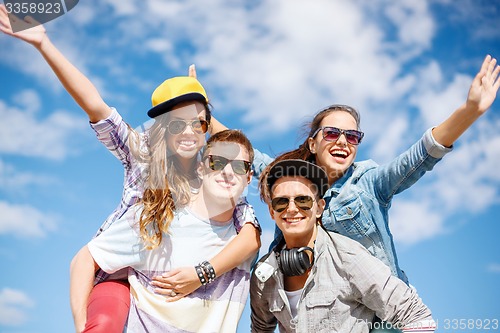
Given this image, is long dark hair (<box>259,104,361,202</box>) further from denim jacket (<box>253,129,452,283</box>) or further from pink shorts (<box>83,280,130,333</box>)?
pink shorts (<box>83,280,130,333</box>)

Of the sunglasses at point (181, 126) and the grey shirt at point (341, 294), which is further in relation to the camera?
the sunglasses at point (181, 126)

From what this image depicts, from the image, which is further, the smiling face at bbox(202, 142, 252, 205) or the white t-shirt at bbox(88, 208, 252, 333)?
the smiling face at bbox(202, 142, 252, 205)

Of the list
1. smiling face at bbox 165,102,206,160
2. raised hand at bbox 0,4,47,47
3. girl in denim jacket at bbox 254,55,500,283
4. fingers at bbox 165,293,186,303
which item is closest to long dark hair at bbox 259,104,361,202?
girl in denim jacket at bbox 254,55,500,283

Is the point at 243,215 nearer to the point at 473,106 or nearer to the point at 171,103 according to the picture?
the point at 171,103

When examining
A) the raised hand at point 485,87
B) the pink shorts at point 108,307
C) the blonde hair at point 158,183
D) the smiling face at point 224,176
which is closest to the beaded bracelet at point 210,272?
the blonde hair at point 158,183

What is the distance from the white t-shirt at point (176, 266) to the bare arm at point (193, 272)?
0.10m

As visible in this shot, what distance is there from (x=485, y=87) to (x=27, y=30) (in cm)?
424

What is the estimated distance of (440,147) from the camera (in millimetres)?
5242

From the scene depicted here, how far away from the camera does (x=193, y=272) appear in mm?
5328

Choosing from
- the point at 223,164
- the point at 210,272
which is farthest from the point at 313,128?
the point at 210,272

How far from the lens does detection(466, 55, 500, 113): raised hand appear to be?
16.6ft

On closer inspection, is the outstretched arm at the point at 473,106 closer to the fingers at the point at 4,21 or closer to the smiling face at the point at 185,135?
the smiling face at the point at 185,135

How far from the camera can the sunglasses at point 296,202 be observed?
5469 millimetres

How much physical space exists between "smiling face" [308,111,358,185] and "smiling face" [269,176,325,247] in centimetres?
55
